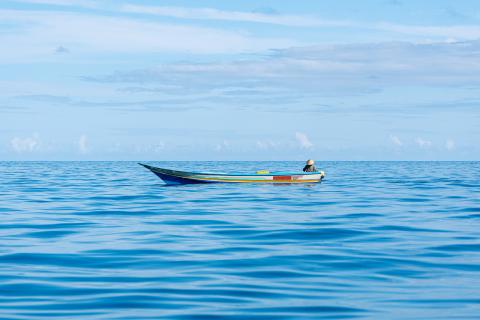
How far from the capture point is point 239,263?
13.6m

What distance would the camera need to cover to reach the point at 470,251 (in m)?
15.3

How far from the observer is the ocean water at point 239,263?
9898 mm

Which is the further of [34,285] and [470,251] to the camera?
[470,251]

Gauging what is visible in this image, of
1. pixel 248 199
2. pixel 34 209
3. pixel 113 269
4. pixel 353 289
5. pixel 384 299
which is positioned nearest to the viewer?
pixel 384 299

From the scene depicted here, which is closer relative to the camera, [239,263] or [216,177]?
[239,263]

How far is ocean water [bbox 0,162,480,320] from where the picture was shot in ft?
32.5

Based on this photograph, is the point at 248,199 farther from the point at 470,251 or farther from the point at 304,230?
the point at 470,251

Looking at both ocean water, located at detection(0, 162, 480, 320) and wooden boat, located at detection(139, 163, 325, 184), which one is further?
wooden boat, located at detection(139, 163, 325, 184)

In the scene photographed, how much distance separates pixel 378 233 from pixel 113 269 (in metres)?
8.29

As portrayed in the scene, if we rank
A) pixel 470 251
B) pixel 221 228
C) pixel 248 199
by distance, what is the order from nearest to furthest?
pixel 470 251
pixel 221 228
pixel 248 199

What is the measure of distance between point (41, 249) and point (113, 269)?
3.34 meters

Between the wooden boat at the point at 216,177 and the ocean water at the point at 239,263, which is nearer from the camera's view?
the ocean water at the point at 239,263

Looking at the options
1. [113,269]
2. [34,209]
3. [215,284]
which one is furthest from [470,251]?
[34,209]

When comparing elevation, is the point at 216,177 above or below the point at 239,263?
above
